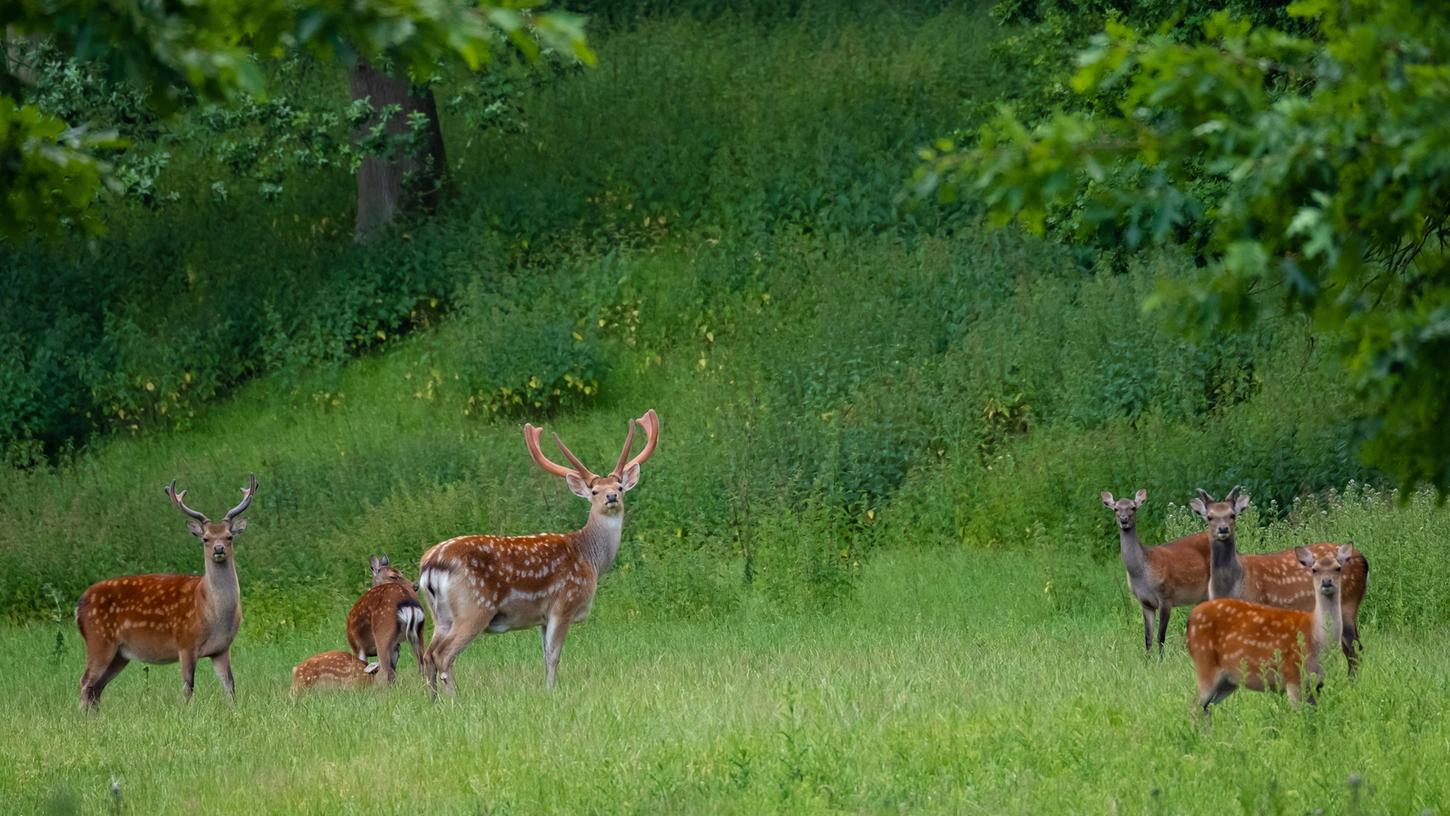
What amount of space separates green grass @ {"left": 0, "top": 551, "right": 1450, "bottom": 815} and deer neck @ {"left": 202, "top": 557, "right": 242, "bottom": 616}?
1.99 ft

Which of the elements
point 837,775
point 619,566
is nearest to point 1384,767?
point 837,775

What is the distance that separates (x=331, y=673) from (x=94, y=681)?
5.48 ft

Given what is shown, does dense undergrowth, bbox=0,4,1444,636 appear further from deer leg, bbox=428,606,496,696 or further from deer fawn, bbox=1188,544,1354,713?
deer fawn, bbox=1188,544,1354,713

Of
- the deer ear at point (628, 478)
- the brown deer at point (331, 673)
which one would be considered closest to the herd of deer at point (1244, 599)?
the deer ear at point (628, 478)

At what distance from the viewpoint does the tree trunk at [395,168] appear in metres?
24.9

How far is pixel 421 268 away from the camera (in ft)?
81.5

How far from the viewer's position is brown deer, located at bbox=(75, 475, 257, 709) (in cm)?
1271

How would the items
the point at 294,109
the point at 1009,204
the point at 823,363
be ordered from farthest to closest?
the point at 294,109, the point at 823,363, the point at 1009,204

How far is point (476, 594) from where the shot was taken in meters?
12.0

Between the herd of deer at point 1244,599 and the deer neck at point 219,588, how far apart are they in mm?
6033

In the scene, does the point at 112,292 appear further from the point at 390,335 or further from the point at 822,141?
the point at 822,141

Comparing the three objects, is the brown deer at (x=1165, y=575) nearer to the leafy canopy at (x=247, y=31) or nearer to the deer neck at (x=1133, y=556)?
the deer neck at (x=1133, y=556)

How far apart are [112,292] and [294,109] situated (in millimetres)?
4940

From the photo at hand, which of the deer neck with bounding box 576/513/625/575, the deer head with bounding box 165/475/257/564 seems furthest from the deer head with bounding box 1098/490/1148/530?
the deer head with bounding box 165/475/257/564
